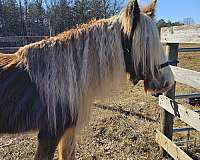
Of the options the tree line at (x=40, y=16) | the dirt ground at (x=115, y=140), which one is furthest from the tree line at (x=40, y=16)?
the dirt ground at (x=115, y=140)

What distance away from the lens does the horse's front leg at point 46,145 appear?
8.57ft

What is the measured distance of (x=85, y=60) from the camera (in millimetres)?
2664

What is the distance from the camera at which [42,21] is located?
39.9m

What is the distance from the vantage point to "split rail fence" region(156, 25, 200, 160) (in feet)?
11.0

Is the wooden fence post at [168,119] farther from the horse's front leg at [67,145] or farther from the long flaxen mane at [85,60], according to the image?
the horse's front leg at [67,145]

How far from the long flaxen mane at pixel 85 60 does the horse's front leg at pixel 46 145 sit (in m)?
Answer: 0.12

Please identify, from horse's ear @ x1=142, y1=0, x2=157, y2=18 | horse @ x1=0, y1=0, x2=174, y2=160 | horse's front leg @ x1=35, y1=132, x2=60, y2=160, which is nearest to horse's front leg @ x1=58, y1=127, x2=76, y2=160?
horse @ x1=0, y1=0, x2=174, y2=160

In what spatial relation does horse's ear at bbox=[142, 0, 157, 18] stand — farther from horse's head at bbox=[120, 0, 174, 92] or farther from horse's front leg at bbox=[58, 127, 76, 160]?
horse's front leg at bbox=[58, 127, 76, 160]

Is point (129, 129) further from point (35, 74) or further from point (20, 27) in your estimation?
point (20, 27)

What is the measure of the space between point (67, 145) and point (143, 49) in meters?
1.15

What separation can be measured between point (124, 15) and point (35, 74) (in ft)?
3.01

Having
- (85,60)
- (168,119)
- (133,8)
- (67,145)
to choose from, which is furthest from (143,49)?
(168,119)

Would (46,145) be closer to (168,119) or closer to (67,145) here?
(67,145)

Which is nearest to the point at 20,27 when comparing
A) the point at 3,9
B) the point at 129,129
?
the point at 3,9
